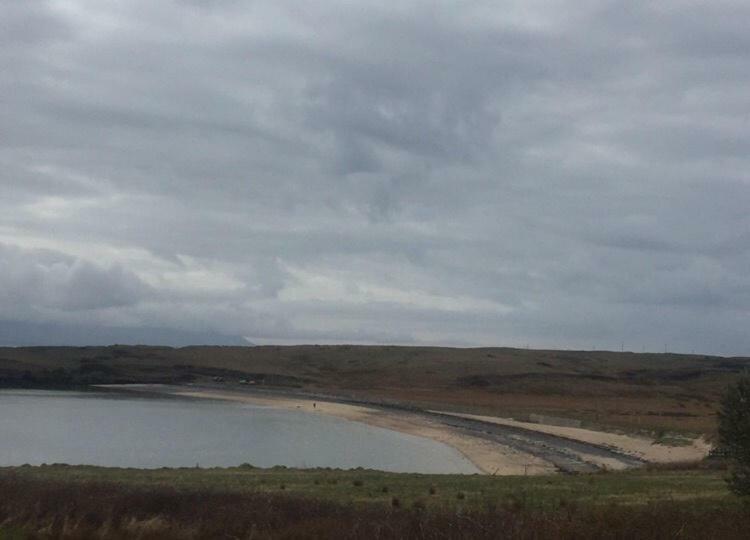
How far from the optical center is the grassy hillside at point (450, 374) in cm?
8175

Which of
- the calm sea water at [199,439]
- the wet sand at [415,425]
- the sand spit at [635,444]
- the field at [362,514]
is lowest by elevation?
the calm sea water at [199,439]

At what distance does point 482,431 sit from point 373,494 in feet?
133

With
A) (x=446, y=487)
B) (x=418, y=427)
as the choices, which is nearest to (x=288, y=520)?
(x=446, y=487)

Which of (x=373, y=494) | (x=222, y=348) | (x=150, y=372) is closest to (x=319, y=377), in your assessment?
(x=150, y=372)

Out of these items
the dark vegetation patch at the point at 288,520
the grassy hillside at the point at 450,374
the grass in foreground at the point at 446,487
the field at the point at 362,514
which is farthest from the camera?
the grassy hillside at the point at 450,374

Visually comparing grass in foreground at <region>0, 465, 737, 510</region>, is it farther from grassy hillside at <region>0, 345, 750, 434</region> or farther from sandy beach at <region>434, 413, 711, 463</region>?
grassy hillside at <region>0, 345, 750, 434</region>

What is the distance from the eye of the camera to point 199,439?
52.7m

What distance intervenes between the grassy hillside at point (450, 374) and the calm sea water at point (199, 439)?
1686 centimetres

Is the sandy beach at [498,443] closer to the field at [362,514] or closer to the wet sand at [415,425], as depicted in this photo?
the wet sand at [415,425]

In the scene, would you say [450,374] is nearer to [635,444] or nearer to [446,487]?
[635,444]

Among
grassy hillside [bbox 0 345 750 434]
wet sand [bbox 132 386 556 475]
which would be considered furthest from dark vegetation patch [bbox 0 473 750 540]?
grassy hillside [bbox 0 345 750 434]

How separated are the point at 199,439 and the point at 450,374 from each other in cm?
7715

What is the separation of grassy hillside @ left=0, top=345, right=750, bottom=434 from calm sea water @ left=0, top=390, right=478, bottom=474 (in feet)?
55.3

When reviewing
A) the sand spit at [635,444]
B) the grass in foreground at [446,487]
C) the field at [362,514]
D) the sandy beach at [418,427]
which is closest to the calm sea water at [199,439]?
the sandy beach at [418,427]
